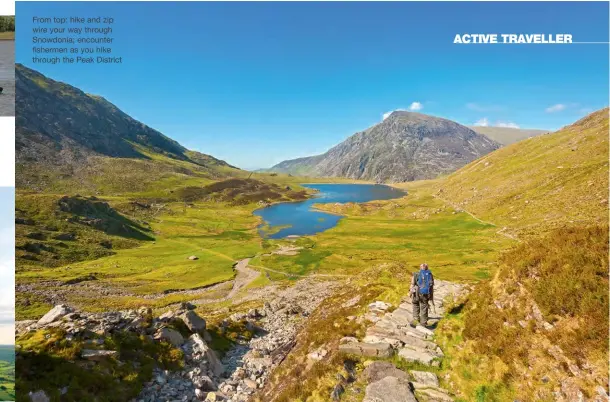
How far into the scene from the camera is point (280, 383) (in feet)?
73.0

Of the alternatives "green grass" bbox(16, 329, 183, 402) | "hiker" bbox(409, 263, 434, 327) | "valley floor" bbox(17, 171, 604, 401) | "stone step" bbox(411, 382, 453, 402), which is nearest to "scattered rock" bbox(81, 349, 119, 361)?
"green grass" bbox(16, 329, 183, 402)

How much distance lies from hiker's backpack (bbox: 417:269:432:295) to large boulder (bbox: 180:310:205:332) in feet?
74.0

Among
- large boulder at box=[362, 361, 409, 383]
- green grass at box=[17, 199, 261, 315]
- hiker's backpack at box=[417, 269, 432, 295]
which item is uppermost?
hiker's backpack at box=[417, 269, 432, 295]

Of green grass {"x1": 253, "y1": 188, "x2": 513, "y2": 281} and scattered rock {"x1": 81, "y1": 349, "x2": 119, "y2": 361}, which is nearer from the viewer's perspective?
scattered rock {"x1": 81, "y1": 349, "x2": 119, "y2": 361}

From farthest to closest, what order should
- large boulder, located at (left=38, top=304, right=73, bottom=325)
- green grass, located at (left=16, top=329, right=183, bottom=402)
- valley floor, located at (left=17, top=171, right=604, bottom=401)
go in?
large boulder, located at (left=38, top=304, right=73, bottom=325) < valley floor, located at (left=17, top=171, right=604, bottom=401) < green grass, located at (left=16, top=329, right=183, bottom=402)

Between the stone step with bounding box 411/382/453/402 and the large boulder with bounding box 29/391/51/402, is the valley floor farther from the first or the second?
the large boulder with bounding box 29/391/51/402

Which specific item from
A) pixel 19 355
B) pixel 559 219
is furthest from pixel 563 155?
pixel 19 355

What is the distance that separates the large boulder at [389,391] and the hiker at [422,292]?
6569 mm

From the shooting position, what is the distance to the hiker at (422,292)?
2141 cm

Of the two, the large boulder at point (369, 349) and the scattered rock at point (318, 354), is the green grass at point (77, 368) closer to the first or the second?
the scattered rock at point (318, 354)

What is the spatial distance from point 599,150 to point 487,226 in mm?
55826

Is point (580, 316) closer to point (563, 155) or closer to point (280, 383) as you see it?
point (280, 383)

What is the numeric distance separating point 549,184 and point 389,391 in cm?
13713

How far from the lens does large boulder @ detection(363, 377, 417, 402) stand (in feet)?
50.0
